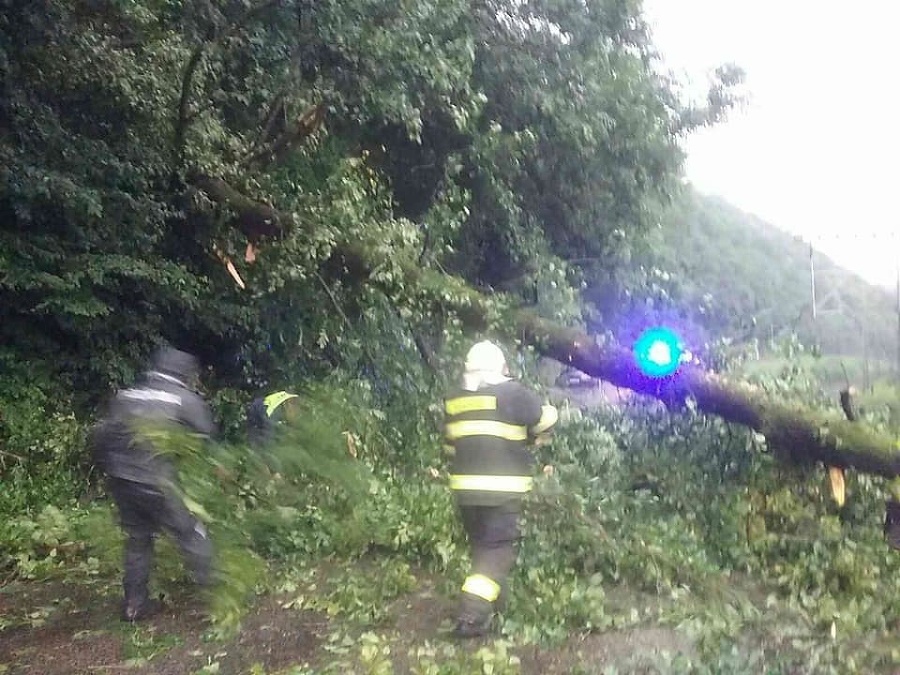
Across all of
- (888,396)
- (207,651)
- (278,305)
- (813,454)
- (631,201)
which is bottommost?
(207,651)

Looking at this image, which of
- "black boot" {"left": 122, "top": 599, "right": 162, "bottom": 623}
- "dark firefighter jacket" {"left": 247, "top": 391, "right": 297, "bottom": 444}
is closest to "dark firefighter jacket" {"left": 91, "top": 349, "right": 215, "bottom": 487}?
"black boot" {"left": 122, "top": 599, "right": 162, "bottom": 623}

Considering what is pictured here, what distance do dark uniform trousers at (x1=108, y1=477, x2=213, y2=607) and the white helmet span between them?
156 centimetres

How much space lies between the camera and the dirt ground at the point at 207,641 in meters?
3.72

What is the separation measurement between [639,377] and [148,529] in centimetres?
371

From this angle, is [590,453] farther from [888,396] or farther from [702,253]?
[702,253]

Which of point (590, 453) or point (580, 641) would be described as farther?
point (590, 453)

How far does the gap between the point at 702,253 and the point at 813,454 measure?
10.7 metres

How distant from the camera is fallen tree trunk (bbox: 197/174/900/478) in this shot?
17.2ft

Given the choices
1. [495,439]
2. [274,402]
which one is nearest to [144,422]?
[495,439]

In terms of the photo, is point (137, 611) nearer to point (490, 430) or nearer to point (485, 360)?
point (490, 430)

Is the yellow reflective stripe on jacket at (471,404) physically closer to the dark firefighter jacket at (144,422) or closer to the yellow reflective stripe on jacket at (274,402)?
the dark firefighter jacket at (144,422)

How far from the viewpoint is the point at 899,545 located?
198 inches

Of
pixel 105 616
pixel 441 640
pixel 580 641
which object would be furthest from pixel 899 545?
pixel 105 616

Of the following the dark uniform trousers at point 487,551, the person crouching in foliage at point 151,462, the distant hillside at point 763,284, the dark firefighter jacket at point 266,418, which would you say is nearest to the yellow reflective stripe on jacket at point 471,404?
the dark uniform trousers at point 487,551
